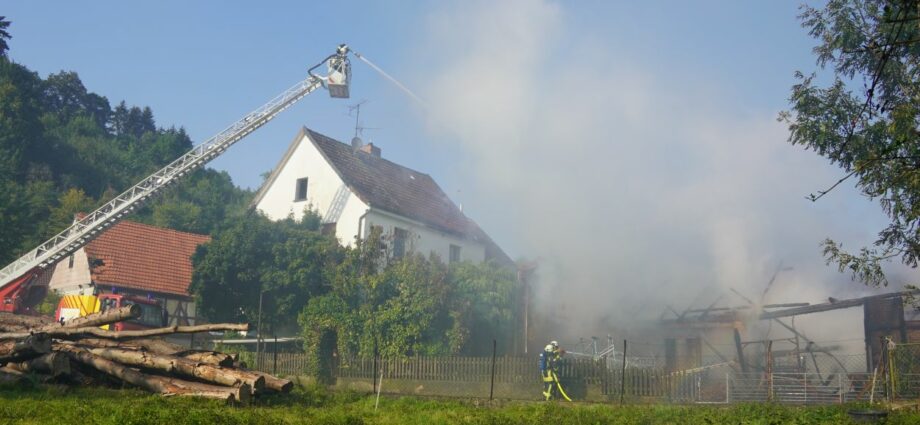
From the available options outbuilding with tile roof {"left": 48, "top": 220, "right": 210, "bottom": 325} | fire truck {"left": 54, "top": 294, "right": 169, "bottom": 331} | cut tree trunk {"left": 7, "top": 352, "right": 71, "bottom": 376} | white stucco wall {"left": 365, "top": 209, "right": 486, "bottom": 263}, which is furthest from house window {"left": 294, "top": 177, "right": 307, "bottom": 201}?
cut tree trunk {"left": 7, "top": 352, "right": 71, "bottom": 376}

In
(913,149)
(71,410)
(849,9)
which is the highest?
(849,9)

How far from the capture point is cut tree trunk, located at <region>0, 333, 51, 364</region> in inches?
717

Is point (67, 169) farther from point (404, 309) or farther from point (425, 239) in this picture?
point (404, 309)

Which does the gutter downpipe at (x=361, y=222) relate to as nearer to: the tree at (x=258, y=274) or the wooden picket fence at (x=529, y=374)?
the tree at (x=258, y=274)

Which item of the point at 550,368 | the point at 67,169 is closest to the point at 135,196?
the point at 550,368

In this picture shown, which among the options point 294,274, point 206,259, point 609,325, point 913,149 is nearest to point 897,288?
point 609,325

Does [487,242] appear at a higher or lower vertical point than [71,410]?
higher

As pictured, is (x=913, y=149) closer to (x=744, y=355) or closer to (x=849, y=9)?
(x=849, y=9)

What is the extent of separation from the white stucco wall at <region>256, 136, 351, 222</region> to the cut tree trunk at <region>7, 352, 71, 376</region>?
2520cm

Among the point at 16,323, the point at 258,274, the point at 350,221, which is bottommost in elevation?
the point at 16,323

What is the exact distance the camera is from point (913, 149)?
1617 centimetres

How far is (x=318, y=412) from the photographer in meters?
15.8

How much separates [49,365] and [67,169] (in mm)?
70818

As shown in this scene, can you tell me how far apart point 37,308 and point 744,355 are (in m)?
33.0
